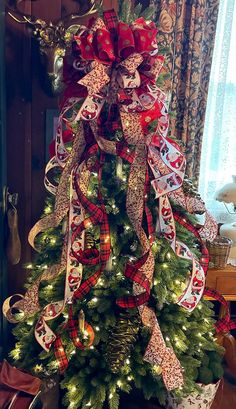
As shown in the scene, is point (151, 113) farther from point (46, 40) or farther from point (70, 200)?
point (46, 40)

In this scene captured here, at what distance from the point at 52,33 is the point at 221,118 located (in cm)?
105

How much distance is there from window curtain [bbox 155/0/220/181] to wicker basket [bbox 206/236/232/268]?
0.40 metres

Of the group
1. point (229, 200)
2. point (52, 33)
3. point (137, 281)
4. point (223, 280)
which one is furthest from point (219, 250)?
point (52, 33)

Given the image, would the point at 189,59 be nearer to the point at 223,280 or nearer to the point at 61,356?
the point at 223,280

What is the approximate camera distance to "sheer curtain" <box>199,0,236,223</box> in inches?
81.7

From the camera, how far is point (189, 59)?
6.47 ft

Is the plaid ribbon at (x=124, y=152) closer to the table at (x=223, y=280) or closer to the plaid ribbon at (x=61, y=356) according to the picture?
the plaid ribbon at (x=61, y=356)

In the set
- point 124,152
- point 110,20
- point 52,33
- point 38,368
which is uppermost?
point 52,33

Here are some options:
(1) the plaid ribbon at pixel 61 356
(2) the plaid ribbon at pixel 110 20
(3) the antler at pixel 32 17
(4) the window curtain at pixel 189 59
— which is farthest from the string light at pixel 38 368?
(3) the antler at pixel 32 17

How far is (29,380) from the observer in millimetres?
1279

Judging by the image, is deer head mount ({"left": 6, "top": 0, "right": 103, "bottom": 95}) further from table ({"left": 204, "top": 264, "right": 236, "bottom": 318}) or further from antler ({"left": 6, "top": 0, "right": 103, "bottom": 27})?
table ({"left": 204, "top": 264, "right": 236, "bottom": 318})

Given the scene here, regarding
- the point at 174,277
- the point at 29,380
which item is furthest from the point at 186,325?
the point at 29,380

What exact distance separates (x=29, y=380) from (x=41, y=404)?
145 millimetres

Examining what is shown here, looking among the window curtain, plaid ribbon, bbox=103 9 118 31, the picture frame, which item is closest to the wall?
the picture frame
